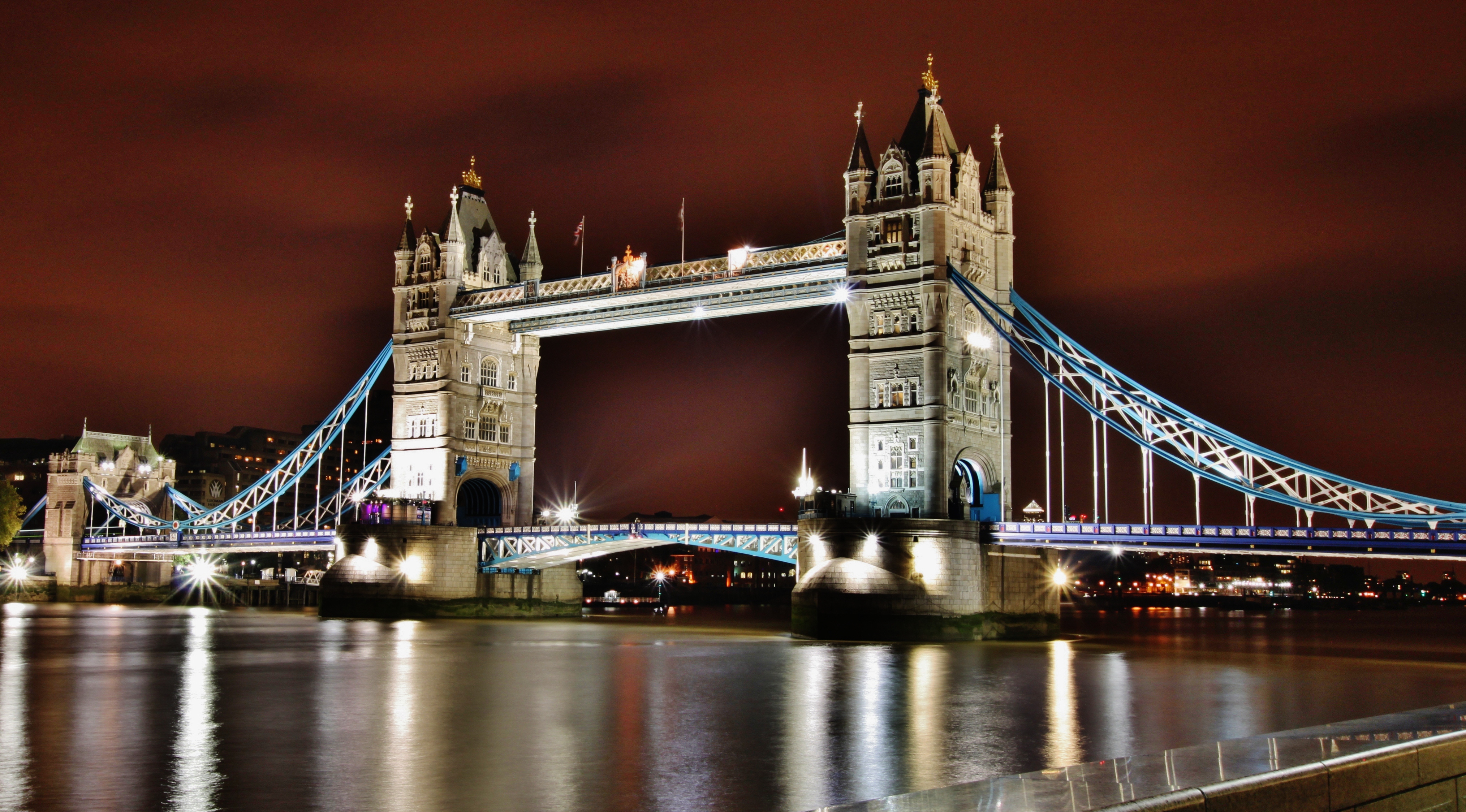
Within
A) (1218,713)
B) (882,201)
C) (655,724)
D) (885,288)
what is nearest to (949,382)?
(885,288)

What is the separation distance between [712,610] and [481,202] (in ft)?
162

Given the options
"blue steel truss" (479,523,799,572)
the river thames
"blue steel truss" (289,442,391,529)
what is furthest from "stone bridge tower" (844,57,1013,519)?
"blue steel truss" (289,442,391,529)

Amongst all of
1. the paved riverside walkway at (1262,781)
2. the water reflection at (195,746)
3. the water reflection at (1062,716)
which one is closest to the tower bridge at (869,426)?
the water reflection at (1062,716)

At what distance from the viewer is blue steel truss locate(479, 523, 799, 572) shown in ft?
156

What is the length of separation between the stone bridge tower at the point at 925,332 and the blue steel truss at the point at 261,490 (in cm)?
2512

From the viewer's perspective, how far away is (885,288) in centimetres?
4378

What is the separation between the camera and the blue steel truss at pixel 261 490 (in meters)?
61.1

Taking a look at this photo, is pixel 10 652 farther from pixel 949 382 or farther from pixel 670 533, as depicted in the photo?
pixel 949 382

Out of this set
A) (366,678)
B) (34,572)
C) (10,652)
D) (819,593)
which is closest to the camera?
(366,678)

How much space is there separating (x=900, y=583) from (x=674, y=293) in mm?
14880

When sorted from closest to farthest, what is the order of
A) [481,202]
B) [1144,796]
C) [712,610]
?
[1144,796]
[481,202]
[712,610]

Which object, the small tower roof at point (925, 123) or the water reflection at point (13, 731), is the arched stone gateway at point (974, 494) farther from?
the water reflection at point (13, 731)

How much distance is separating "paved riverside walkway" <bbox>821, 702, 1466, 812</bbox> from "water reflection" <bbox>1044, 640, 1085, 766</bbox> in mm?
7614

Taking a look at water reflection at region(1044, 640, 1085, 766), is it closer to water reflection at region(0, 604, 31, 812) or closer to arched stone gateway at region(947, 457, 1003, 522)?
arched stone gateway at region(947, 457, 1003, 522)
